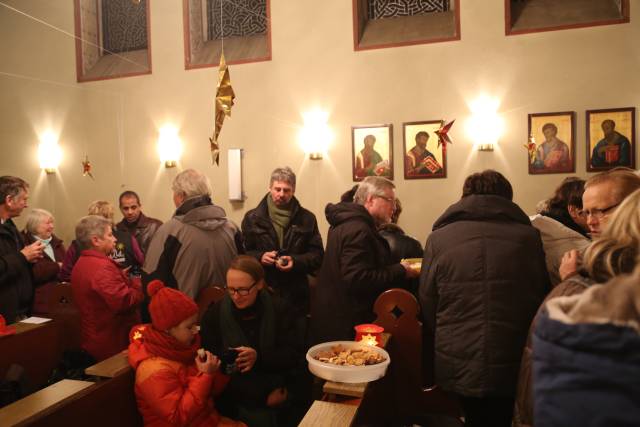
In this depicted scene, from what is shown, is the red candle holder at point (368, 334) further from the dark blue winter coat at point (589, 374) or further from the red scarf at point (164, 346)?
the dark blue winter coat at point (589, 374)

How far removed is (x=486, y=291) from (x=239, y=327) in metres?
1.26

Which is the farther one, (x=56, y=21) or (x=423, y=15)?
(x=56, y=21)

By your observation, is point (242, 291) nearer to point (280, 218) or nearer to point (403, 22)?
point (280, 218)

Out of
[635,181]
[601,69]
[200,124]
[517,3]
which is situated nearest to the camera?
[635,181]

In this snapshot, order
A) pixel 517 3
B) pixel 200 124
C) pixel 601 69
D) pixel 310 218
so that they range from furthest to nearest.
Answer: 1. pixel 200 124
2. pixel 517 3
3. pixel 601 69
4. pixel 310 218

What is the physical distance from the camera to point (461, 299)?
96.7 inches

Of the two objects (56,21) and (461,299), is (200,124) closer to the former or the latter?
(56,21)

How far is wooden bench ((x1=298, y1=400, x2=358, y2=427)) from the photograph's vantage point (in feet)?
6.26

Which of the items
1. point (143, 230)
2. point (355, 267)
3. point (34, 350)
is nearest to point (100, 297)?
point (34, 350)

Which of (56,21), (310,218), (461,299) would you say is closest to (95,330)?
A: (310,218)

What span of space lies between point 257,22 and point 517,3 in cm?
385

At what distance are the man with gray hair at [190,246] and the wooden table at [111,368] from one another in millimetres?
942

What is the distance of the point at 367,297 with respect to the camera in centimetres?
313

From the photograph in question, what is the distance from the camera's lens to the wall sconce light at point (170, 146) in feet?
26.4
